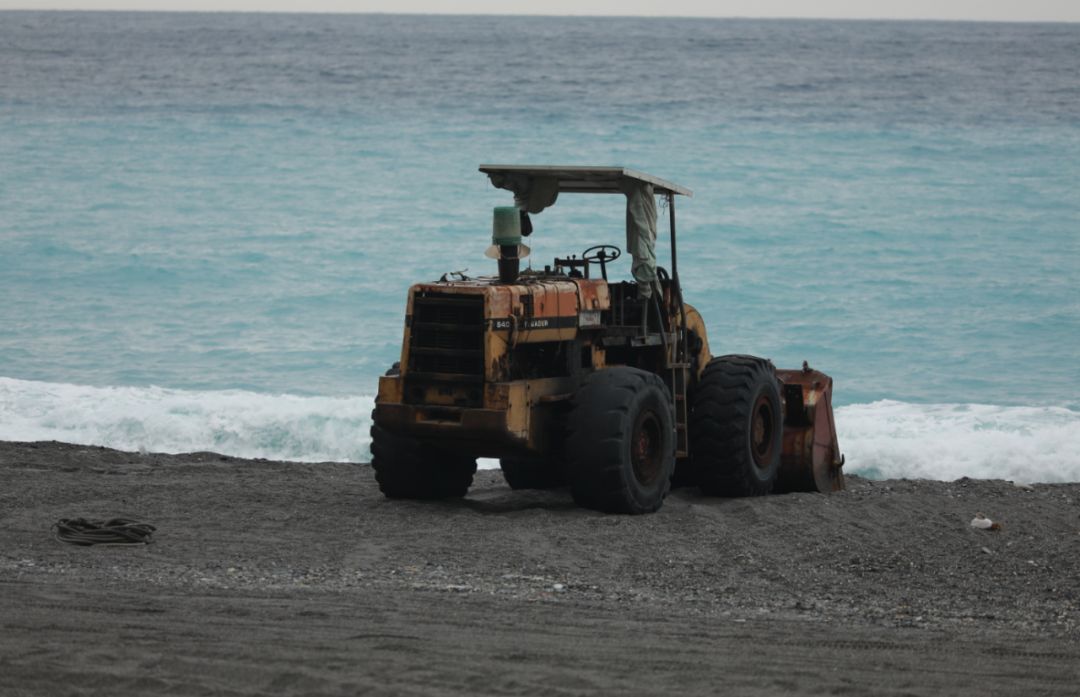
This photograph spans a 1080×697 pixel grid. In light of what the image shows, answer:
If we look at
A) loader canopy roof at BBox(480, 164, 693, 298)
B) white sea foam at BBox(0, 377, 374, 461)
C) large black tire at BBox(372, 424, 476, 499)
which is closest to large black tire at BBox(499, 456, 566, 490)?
large black tire at BBox(372, 424, 476, 499)

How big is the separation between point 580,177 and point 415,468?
2.42 metres

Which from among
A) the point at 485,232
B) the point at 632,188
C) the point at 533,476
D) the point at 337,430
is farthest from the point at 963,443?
the point at 485,232

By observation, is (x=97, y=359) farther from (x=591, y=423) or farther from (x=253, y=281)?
(x=591, y=423)

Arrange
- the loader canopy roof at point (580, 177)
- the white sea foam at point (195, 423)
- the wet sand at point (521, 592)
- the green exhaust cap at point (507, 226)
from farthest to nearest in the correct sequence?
the white sea foam at point (195, 423)
the loader canopy roof at point (580, 177)
the green exhaust cap at point (507, 226)
the wet sand at point (521, 592)

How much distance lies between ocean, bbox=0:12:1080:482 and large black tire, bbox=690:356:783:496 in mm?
4896

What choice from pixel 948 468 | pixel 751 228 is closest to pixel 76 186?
pixel 751 228

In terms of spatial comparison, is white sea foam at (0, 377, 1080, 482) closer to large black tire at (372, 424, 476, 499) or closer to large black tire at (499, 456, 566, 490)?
large black tire at (499, 456, 566, 490)

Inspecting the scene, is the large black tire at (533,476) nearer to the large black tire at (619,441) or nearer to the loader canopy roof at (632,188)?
the large black tire at (619,441)

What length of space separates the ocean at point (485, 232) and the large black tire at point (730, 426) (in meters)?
4.90

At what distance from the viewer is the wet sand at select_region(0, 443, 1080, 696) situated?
6891 millimetres

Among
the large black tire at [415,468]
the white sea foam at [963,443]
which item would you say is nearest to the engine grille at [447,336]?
the large black tire at [415,468]

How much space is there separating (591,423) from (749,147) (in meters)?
37.0

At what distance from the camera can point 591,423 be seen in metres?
10.8

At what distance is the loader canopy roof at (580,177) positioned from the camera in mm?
11422
